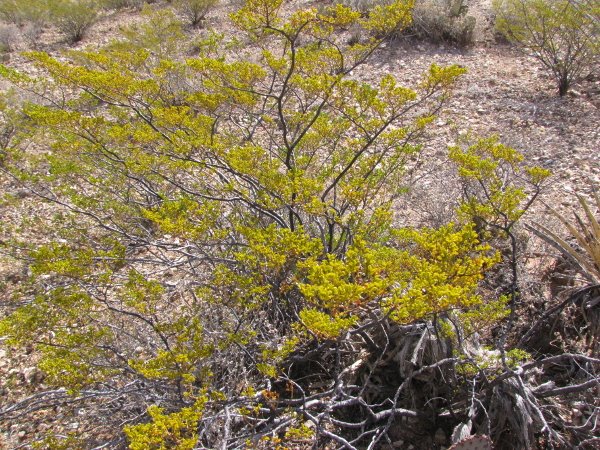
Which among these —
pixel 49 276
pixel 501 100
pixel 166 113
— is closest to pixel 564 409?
pixel 166 113

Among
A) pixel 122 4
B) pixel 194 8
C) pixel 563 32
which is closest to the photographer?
pixel 563 32

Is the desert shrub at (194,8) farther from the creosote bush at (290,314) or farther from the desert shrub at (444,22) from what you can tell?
the creosote bush at (290,314)

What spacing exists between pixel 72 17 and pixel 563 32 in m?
10.2

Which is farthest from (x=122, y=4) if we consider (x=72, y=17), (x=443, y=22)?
(x=443, y=22)

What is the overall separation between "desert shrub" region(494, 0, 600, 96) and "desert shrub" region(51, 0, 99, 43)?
30.9 ft

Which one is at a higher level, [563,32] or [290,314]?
[563,32]

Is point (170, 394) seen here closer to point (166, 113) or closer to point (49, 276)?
point (166, 113)

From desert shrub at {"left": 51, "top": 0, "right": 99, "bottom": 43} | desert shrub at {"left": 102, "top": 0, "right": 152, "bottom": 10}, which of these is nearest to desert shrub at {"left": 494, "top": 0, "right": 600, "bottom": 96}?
desert shrub at {"left": 51, "top": 0, "right": 99, "bottom": 43}

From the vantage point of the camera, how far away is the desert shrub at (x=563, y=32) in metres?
6.11

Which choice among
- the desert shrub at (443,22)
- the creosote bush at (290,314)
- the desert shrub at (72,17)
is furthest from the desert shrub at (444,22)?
the desert shrub at (72,17)

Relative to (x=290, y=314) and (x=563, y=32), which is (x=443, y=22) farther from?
(x=290, y=314)

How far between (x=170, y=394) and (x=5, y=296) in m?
2.62

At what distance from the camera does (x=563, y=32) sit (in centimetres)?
638

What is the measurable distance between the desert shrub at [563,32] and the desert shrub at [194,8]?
6809 millimetres
